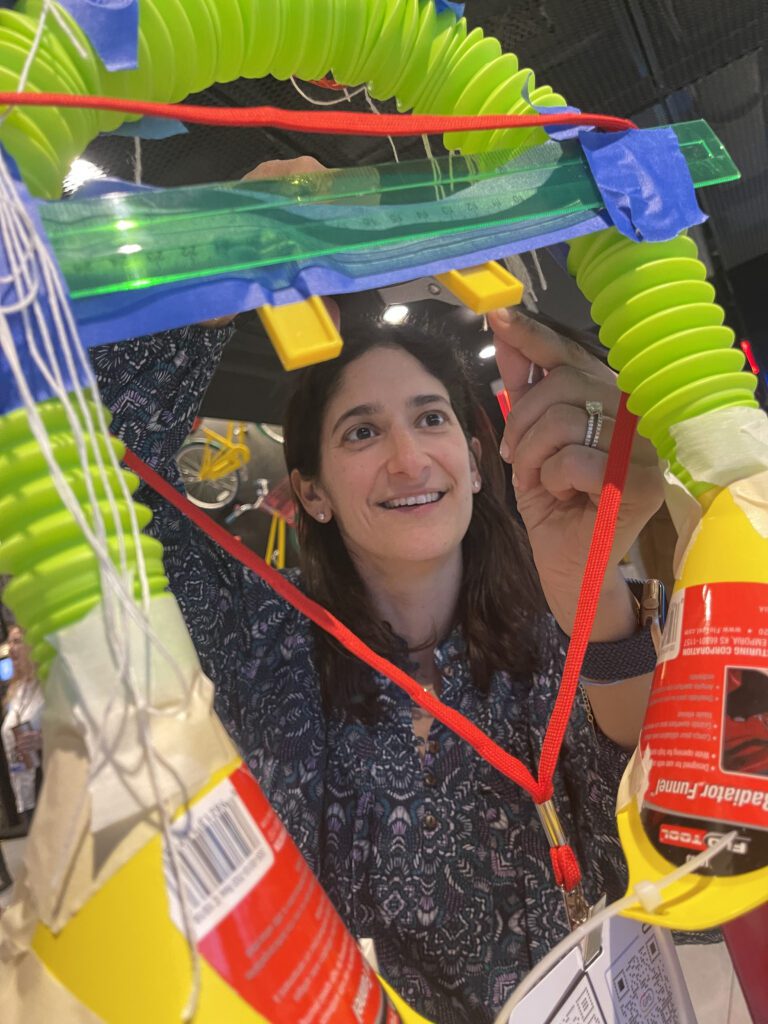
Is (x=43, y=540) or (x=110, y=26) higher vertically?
(x=110, y=26)

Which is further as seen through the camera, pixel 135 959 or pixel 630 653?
pixel 630 653

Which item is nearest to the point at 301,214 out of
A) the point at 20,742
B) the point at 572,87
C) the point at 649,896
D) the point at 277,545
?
the point at 649,896

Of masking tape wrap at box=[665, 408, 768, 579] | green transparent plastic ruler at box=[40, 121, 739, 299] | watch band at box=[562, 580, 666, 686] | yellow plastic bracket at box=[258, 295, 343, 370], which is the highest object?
green transparent plastic ruler at box=[40, 121, 739, 299]

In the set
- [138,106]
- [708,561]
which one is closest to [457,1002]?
[708,561]

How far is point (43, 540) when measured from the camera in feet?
0.93

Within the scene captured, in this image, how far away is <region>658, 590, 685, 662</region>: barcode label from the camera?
386 mm

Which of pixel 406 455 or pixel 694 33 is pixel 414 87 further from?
pixel 694 33

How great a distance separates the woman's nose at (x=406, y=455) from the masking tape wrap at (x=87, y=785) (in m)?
0.55

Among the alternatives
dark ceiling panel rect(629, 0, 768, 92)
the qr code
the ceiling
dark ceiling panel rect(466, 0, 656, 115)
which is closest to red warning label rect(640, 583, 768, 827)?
the qr code

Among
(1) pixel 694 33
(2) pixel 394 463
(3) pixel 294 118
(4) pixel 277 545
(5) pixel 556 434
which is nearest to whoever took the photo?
(3) pixel 294 118

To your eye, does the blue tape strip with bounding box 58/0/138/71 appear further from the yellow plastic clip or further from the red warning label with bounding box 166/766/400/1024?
the yellow plastic clip

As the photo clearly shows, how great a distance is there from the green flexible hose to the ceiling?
1.32m

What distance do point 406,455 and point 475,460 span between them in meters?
0.19

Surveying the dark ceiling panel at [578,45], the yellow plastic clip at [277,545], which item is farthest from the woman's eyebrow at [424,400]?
the yellow plastic clip at [277,545]
